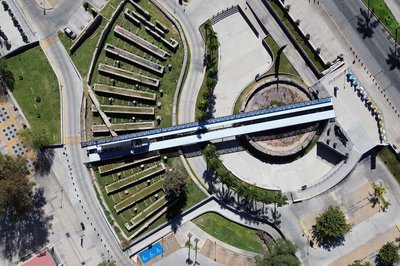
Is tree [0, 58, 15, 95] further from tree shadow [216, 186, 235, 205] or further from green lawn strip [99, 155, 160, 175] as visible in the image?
tree shadow [216, 186, 235, 205]

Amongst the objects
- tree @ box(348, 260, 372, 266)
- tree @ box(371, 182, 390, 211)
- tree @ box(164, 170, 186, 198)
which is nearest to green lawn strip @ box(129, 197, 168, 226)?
tree @ box(164, 170, 186, 198)

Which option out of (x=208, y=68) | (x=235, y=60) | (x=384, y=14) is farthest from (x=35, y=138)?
(x=384, y=14)

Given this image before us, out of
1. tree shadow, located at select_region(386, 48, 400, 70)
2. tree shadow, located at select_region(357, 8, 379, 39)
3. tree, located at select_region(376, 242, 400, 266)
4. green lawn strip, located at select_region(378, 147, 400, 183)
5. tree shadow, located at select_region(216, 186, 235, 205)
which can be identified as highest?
tree shadow, located at select_region(357, 8, 379, 39)

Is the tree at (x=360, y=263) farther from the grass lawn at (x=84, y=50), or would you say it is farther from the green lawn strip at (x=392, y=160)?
the grass lawn at (x=84, y=50)

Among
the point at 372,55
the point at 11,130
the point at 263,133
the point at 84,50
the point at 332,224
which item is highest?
the point at 84,50

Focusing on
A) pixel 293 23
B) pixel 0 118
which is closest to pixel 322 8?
pixel 293 23

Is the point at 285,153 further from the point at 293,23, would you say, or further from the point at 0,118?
the point at 0,118

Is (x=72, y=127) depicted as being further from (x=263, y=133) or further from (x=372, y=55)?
(x=372, y=55)

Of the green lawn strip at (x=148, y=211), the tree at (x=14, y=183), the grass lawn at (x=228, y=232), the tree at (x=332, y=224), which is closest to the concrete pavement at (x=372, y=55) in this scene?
the tree at (x=332, y=224)
